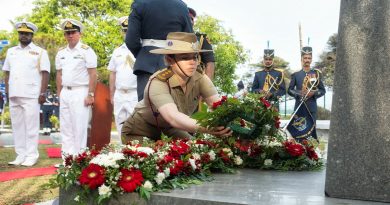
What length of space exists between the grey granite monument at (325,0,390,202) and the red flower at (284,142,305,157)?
1304 millimetres

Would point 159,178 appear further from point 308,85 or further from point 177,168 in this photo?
point 308,85

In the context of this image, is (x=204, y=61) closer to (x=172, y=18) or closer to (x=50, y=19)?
(x=172, y=18)

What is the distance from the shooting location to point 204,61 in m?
8.41

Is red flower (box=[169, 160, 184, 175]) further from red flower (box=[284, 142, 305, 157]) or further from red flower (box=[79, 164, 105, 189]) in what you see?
red flower (box=[284, 142, 305, 157])

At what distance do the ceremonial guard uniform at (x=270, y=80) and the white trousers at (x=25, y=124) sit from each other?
15.9 feet

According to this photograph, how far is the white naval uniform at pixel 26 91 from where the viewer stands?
9.81 m

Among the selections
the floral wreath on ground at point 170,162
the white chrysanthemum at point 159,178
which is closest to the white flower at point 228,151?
the floral wreath on ground at point 170,162

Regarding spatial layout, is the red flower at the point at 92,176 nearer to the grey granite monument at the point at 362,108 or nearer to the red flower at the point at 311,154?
the grey granite monument at the point at 362,108

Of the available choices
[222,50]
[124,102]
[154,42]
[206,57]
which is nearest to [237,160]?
[154,42]

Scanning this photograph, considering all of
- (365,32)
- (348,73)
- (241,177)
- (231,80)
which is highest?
(365,32)

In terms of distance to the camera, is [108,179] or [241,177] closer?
[108,179]

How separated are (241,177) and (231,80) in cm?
5237

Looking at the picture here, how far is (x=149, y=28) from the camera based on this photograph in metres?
6.23

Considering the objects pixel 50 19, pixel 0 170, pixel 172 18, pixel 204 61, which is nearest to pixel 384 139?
pixel 172 18
